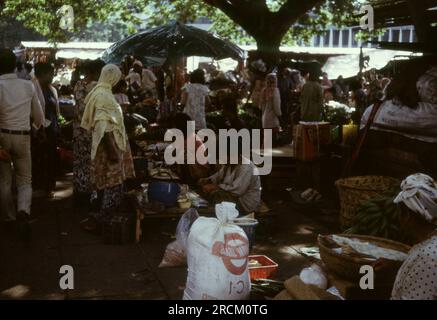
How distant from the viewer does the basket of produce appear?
3.90 metres

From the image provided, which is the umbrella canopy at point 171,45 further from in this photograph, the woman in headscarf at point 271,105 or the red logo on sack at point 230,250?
the red logo on sack at point 230,250

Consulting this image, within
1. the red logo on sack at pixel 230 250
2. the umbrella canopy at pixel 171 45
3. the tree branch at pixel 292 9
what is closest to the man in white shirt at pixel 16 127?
the red logo on sack at pixel 230 250

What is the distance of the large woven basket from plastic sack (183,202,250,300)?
3.18 m

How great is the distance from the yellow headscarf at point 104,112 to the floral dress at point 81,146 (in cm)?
113

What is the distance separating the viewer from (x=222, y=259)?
3918 mm

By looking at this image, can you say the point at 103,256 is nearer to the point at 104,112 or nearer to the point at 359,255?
the point at 104,112

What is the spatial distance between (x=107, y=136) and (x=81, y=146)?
5.11ft

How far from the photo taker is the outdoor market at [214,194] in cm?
395

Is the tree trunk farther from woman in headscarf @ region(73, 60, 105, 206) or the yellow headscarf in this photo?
the yellow headscarf

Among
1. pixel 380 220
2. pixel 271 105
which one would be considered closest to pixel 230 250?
pixel 380 220

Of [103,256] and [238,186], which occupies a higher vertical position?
[238,186]

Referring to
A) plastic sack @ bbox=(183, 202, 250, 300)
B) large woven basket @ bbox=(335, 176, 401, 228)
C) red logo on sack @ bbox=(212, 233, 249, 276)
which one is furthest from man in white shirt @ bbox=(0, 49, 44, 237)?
A: large woven basket @ bbox=(335, 176, 401, 228)

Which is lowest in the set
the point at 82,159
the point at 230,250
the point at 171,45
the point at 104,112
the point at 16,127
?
the point at 230,250
